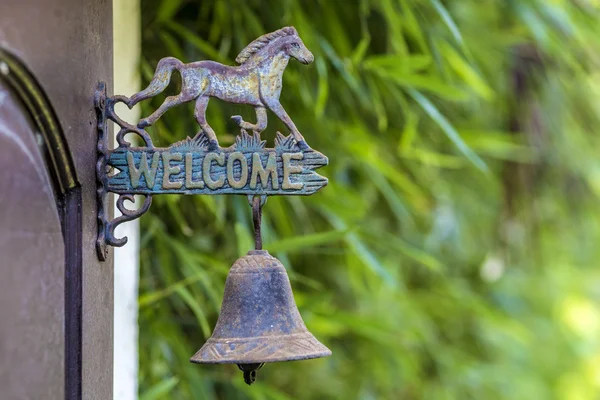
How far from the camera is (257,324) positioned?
1.00 meters

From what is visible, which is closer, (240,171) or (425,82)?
(240,171)

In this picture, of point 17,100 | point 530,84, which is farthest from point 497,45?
point 17,100

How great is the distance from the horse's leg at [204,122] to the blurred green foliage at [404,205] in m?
0.10

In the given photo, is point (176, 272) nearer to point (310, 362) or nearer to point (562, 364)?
point (310, 362)

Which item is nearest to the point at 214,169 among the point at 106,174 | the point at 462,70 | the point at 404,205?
the point at 106,174

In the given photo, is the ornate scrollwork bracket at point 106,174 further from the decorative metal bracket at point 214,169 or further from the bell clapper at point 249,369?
the bell clapper at point 249,369

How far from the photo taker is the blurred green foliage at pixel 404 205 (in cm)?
160

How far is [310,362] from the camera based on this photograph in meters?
2.42

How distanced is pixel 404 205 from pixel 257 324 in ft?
4.22

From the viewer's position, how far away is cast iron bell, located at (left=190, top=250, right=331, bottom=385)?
0.97 m

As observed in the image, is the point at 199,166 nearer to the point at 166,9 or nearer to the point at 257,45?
the point at 257,45

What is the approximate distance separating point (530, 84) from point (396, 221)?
50 cm

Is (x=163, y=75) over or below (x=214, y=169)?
over

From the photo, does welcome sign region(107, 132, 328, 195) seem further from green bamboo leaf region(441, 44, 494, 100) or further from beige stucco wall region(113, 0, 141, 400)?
green bamboo leaf region(441, 44, 494, 100)
